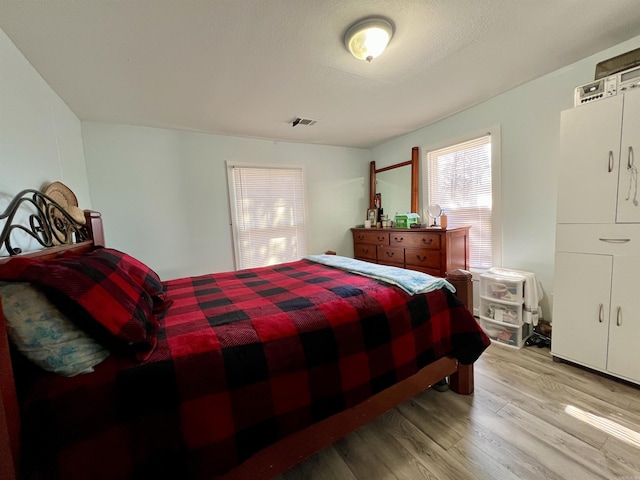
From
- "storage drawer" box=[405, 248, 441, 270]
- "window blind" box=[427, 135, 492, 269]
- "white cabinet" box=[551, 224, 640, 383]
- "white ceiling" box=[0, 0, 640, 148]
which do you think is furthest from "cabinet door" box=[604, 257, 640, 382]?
"white ceiling" box=[0, 0, 640, 148]

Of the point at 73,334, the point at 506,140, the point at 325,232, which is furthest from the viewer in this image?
the point at 325,232

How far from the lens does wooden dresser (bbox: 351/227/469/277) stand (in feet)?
8.98

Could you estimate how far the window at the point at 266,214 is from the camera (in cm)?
338

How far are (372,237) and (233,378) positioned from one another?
3058 millimetres

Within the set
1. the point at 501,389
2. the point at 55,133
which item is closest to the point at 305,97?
the point at 55,133

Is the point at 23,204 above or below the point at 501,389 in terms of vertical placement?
above

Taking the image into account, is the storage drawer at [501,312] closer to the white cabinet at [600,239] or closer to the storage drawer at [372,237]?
the white cabinet at [600,239]

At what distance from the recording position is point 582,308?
6.08 feet

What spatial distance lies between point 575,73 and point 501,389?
255cm

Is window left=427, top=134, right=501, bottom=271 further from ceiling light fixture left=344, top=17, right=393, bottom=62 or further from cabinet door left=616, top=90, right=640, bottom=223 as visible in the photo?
ceiling light fixture left=344, top=17, right=393, bottom=62

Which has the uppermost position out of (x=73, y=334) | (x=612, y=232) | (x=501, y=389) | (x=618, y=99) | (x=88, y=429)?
(x=618, y=99)

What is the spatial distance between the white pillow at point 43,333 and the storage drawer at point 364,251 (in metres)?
3.31

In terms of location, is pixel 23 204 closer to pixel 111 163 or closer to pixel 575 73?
pixel 111 163

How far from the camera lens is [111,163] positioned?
2713 mm
